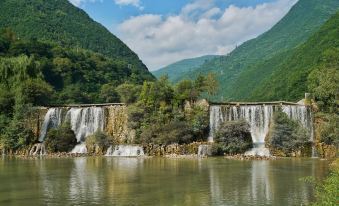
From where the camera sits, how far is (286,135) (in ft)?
158

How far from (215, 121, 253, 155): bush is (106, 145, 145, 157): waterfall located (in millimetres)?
Result: 8103

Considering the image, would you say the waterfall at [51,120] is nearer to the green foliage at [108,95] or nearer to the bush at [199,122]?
the bush at [199,122]

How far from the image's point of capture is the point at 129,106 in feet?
187

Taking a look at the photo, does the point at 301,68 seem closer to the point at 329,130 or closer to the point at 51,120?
the point at 329,130

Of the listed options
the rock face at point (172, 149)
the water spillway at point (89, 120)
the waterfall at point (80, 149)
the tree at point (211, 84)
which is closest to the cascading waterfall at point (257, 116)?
the rock face at point (172, 149)

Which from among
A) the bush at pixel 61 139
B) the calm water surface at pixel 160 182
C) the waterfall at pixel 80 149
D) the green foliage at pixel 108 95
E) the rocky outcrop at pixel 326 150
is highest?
the green foliage at pixel 108 95

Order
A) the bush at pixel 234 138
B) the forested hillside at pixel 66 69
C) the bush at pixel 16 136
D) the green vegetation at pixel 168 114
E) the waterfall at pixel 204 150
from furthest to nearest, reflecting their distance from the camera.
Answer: the forested hillside at pixel 66 69, the bush at pixel 16 136, the green vegetation at pixel 168 114, the waterfall at pixel 204 150, the bush at pixel 234 138

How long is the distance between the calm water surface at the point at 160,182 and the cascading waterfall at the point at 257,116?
27.6 feet

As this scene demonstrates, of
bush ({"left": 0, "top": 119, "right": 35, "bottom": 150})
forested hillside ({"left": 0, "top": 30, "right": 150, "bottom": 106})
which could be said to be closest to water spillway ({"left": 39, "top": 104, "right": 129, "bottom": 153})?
bush ({"left": 0, "top": 119, "right": 35, "bottom": 150})

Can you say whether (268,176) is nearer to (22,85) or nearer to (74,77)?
(22,85)

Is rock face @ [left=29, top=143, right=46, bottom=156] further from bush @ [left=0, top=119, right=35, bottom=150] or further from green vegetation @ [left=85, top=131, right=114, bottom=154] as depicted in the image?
green vegetation @ [left=85, top=131, right=114, bottom=154]

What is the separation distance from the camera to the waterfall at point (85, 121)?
2296 inches

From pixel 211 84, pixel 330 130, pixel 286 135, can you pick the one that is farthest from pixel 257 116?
pixel 211 84

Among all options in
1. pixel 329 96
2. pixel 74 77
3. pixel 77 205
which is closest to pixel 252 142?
pixel 329 96
